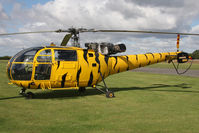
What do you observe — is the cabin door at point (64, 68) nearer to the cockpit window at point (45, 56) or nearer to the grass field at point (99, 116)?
the cockpit window at point (45, 56)

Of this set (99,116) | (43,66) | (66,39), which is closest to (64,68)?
(43,66)

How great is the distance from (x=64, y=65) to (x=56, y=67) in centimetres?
44

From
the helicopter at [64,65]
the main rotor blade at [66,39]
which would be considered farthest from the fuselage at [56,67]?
the main rotor blade at [66,39]

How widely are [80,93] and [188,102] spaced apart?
20.6 feet

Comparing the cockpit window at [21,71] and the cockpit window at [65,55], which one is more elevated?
the cockpit window at [65,55]

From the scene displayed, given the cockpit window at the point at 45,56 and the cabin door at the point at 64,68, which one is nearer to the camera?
the cockpit window at the point at 45,56

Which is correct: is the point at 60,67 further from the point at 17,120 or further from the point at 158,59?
the point at 158,59

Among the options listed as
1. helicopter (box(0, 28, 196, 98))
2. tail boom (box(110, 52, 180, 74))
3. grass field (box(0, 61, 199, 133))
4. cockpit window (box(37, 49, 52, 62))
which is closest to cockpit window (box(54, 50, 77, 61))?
helicopter (box(0, 28, 196, 98))

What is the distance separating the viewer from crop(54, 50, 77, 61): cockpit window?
9687mm

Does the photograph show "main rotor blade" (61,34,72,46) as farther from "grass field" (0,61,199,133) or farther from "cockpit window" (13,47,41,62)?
"grass field" (0,61,199,133)

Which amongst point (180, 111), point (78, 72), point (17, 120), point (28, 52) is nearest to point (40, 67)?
point (28, 52)

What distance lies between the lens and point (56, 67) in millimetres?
9523

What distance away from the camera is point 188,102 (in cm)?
982

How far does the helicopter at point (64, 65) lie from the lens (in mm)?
9125
